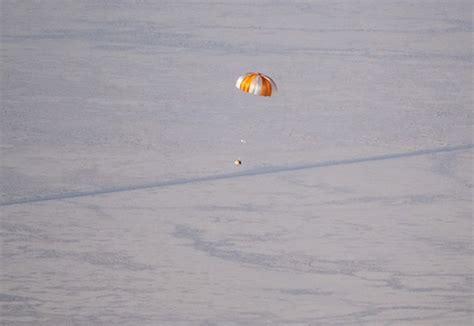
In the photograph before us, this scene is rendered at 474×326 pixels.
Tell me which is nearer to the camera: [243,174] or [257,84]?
[243,174]

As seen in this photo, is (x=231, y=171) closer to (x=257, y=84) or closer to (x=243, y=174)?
(x=243, y=174)

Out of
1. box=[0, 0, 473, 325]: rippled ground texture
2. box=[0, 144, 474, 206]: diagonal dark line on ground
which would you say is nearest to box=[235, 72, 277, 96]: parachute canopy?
box=[0, 0, 473, 325]: rippled ground texture

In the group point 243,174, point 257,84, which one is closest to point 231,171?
point 243,174

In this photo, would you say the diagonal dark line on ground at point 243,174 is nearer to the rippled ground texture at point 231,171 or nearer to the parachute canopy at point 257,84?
the rippled ground texture at point 231,171

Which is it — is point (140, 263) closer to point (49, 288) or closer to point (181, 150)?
point (49, 288)

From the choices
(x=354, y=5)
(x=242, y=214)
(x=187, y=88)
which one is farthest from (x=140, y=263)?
(x=354, y=5)

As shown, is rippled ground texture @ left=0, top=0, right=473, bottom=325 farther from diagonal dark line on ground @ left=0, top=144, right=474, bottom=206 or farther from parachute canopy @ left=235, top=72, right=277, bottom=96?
parachute canopy @ left=235, top=72, right=277, bottom=96
